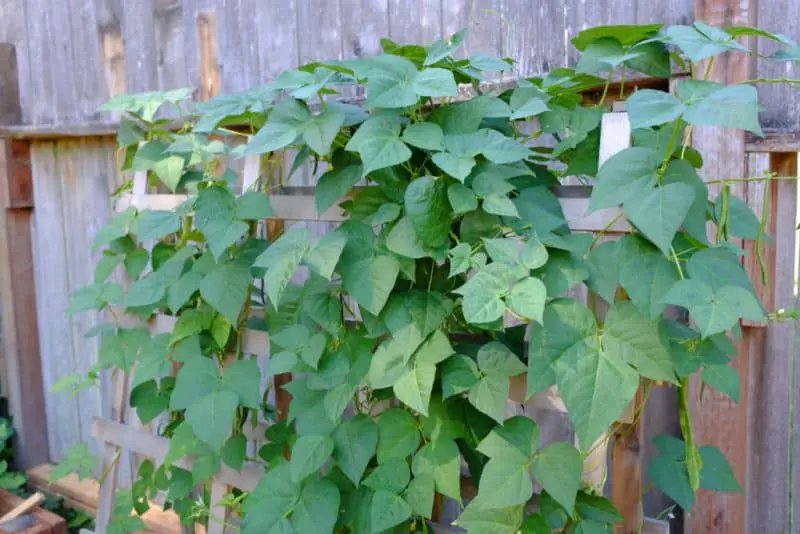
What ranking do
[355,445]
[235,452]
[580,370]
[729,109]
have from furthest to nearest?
[235,452] < [355,445] < [580,370] < [729,109]

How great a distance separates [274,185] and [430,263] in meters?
0.54

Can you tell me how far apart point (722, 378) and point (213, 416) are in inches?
39.1

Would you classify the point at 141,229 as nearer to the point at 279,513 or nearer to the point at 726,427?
the point at 279,513

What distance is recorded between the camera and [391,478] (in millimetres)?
1480

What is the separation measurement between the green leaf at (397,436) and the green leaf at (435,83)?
0.58 meters

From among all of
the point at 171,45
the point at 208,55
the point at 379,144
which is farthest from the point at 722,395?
the point at 171,45

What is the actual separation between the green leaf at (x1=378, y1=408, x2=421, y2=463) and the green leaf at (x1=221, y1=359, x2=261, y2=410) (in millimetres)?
358

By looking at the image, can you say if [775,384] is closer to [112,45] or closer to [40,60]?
[112,45]

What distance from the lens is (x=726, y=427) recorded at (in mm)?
1708

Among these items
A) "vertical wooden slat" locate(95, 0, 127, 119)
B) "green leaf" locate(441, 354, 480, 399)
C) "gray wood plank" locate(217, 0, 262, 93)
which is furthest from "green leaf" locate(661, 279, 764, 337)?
"vertical wooden slat" locate(95, 0, 127, 119)

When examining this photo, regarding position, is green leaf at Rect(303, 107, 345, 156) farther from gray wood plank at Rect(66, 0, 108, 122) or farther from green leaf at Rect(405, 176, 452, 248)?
gray wood plank at Rect(66, 0, 108, 122)

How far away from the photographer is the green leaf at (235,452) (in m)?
1.93

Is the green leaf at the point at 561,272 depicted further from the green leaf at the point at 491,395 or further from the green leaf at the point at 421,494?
the green leaf at the point at 421,494

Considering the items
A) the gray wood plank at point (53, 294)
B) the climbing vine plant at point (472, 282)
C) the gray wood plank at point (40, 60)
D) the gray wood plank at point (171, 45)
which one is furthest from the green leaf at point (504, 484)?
the gray wood plank at point (40, 60)
